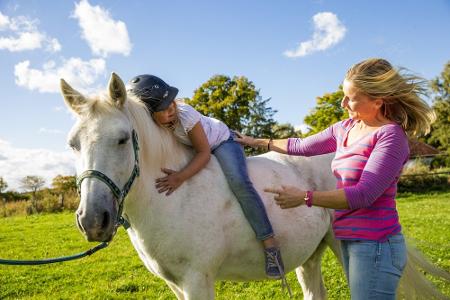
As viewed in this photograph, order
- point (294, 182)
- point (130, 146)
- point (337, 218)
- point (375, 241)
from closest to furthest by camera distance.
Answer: point (375, 241) < point (337, 218) < point (130, 146) < point (294, 182)

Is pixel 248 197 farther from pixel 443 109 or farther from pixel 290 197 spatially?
pixel 443 109

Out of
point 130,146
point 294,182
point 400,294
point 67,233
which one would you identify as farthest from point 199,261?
point 67,233

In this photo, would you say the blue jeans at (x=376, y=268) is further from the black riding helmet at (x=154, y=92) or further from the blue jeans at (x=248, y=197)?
the black riding helmet at (x=154, y=92)

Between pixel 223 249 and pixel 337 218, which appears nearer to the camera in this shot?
pixel 337 218

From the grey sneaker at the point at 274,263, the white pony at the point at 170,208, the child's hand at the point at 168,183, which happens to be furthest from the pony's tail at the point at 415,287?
the child's hand at the point at 168,183

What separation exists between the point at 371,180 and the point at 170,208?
142 cm

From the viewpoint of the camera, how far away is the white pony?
2.19 m

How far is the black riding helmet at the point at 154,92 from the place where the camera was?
8.91 ft

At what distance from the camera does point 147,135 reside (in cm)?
262

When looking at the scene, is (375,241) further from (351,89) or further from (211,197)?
(211,197)

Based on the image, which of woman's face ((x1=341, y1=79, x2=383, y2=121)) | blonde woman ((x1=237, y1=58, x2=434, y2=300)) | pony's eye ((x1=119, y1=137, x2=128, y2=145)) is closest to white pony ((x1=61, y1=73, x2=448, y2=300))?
pony's eye ((x1=119, y1=137, x2=128, y2=145))

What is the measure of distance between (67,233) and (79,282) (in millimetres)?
5963

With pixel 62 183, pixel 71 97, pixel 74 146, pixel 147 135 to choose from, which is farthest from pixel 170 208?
pixel 62 183

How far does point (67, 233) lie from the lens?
12.0 m
